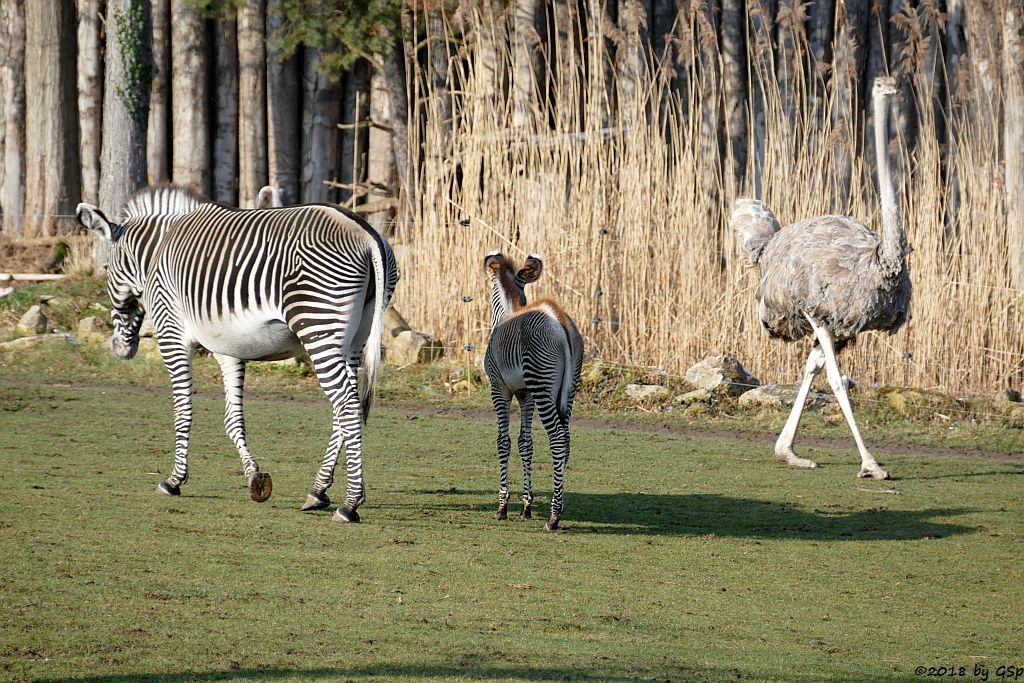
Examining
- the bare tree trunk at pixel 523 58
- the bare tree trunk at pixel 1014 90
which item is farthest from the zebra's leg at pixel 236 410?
the bare tree trunk at pixel 1014 90

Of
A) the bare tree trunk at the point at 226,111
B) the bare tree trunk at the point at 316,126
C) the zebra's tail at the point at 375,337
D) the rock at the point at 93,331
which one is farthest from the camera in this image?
the bare tree trunk at the point at 316,126

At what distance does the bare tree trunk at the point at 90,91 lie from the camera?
18453 millimetres

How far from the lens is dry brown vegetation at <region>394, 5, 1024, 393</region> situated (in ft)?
45.0

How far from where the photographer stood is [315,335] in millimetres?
7590

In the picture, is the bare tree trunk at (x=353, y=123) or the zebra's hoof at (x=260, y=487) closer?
the zebra's hoof at (x=260, y=487)

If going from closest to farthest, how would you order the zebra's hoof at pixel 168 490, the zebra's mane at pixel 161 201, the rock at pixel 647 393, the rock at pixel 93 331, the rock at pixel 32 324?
the zebra's hoof at pixel 168 490 < the zebra's mane at pixel 161 201 < the rock at pixel 647 393 < the rock at pixel 93 331 < the rock at pixel 32 324

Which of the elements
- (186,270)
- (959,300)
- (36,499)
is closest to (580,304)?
(959,300)

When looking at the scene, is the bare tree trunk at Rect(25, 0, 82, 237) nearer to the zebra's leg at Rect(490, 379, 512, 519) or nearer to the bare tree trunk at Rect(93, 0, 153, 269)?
the bare tree trunk at Rect(93, 0, 153, 269)

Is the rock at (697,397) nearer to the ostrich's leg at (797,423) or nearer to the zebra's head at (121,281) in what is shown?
the ostrich's leg at (797,423)

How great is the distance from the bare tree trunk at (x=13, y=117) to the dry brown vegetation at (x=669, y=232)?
285 inches

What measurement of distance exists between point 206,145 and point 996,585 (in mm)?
14300

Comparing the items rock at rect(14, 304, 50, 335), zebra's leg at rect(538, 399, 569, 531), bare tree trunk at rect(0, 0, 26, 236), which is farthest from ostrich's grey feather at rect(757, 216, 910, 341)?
bare tree trunk at rect(0, 0, 26, 236)

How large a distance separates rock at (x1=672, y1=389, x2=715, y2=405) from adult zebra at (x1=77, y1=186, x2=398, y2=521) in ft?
19.1

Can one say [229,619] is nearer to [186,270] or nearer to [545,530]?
[545,530]
